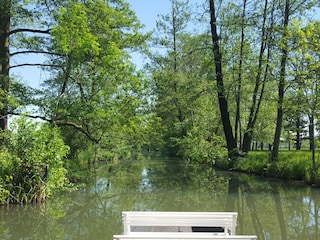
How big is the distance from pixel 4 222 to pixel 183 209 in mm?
4653

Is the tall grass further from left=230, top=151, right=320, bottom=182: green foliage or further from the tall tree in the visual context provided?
the tall tree

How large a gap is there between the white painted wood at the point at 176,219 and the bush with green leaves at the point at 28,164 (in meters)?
6.75

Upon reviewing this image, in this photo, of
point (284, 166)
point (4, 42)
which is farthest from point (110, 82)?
point (284, 166)

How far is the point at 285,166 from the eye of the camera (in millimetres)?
17422

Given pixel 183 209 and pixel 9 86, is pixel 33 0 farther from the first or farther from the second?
pixel 183 209

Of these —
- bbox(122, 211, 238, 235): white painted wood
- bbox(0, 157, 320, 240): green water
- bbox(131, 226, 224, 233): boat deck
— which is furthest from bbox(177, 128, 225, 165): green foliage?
→ bbox(122, 211, 238, 235): white painted wood

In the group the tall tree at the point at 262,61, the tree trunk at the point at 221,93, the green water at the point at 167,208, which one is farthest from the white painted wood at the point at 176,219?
the tree trunk at the point at 221,93

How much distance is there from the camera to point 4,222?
29.5 ft

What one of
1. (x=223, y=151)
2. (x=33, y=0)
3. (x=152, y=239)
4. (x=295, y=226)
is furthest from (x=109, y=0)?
(x=152, y=239)

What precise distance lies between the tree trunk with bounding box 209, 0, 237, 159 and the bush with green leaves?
525 inches

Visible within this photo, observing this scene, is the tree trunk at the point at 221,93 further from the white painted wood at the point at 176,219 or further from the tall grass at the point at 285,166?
the white painted wood at the point at 176,219

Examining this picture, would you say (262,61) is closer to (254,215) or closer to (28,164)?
(254,215)

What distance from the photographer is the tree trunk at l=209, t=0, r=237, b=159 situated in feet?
75.6

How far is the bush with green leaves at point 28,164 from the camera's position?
1087cm
